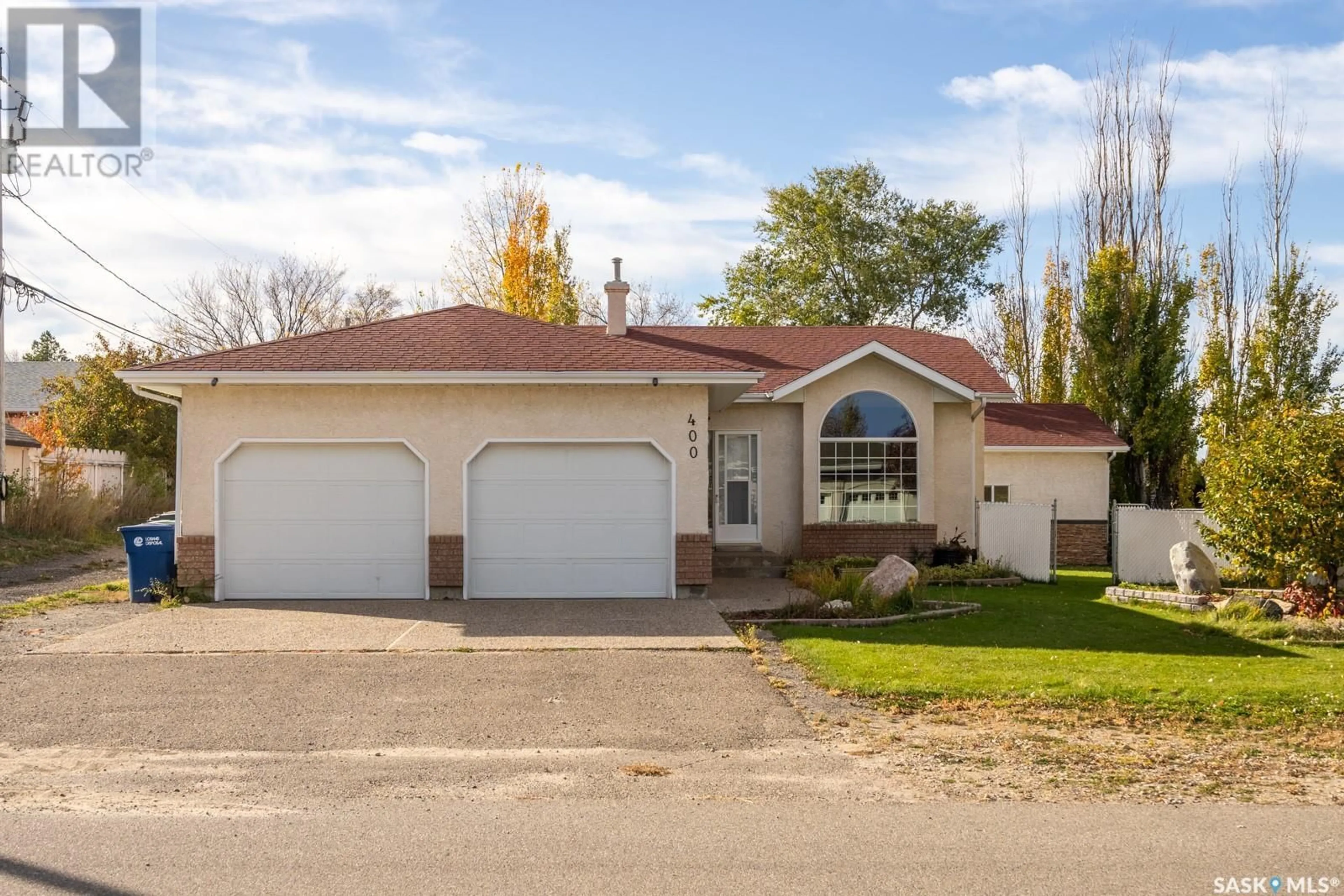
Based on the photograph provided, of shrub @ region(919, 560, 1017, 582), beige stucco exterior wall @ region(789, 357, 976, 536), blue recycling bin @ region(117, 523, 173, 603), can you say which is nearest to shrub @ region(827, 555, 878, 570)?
shrub @ region(919, 560, 1017, 582)

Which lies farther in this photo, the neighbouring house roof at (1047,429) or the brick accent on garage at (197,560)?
the neighbouring house roof at (1047,429)

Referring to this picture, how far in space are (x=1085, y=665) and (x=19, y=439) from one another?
32.6m

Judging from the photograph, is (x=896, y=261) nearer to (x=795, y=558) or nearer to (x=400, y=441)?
(x=795, y=558)

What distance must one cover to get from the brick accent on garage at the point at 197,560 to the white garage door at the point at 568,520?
11.5 ft

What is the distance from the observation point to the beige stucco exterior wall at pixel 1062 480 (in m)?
25.2

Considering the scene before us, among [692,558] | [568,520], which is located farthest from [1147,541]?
[568,520]

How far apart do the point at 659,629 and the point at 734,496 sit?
7972mm

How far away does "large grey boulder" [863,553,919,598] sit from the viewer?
1481 centimetres

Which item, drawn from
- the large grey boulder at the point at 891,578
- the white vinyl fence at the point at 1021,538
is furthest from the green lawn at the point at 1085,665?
the white vinyl fence at the point at 1021,538

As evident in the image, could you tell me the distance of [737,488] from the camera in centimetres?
A: 2058

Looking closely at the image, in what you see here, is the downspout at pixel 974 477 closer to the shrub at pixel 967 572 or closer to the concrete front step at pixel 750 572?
the shrub at pixel 967 572

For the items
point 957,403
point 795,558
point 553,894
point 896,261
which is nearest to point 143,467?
point 795,558

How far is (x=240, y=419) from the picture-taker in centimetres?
1540

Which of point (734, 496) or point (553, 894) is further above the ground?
point (734, 496)
